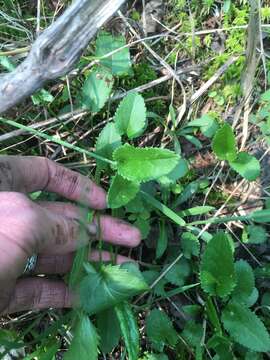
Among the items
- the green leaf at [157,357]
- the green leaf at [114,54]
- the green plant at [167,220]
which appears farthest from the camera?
the green leaf at [114,54]

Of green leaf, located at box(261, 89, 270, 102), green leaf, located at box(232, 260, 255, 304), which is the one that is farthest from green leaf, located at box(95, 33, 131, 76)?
green leaf, located at box(232, 260, 255, 304)

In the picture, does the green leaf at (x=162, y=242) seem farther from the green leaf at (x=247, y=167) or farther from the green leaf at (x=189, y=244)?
the green leaf at (x=247, y=167)

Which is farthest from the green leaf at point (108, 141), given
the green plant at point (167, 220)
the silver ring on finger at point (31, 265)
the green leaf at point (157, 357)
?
the green leaf at point (157, 357)

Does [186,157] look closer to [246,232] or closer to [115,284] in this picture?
[246,232]

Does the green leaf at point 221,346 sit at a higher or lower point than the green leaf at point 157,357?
higher

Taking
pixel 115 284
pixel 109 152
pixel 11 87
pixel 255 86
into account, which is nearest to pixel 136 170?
pixel 109 152
